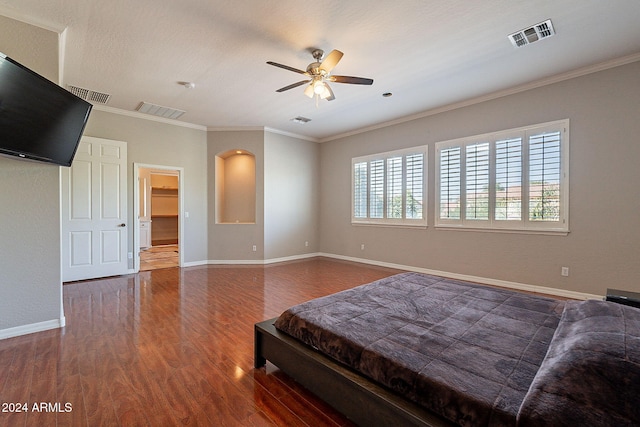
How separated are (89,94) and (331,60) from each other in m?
4.17

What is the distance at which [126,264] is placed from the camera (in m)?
5.40

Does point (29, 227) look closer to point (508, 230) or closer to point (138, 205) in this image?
point (138, 205)

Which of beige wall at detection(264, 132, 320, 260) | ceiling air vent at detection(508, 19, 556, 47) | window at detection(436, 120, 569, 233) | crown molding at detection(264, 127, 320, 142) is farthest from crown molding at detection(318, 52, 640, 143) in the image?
beige wall at detection(264, 132, 320, 260)

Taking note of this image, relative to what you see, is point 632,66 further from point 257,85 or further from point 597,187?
point 257,85

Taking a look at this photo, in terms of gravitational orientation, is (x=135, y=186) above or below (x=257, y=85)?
below

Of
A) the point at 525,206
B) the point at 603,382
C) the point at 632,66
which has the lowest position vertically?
the point at 603,382

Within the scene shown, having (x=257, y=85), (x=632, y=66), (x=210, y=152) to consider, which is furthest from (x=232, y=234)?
(x=632, y=66)

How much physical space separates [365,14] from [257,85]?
2126 millimetres

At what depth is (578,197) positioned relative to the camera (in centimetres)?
395

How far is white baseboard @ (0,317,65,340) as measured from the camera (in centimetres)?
273

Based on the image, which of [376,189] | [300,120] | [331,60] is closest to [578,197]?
[376,189]

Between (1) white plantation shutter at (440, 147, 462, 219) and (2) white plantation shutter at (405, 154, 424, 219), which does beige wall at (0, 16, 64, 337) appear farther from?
(1) white plantation shutter at (440, 147, 462, 219)

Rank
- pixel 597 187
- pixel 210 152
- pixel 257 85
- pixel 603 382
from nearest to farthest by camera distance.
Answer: pixel 603 382, pixel 597 187, pixel 257 85, pixel 210 152

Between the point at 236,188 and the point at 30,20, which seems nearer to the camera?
the point at 30,20
